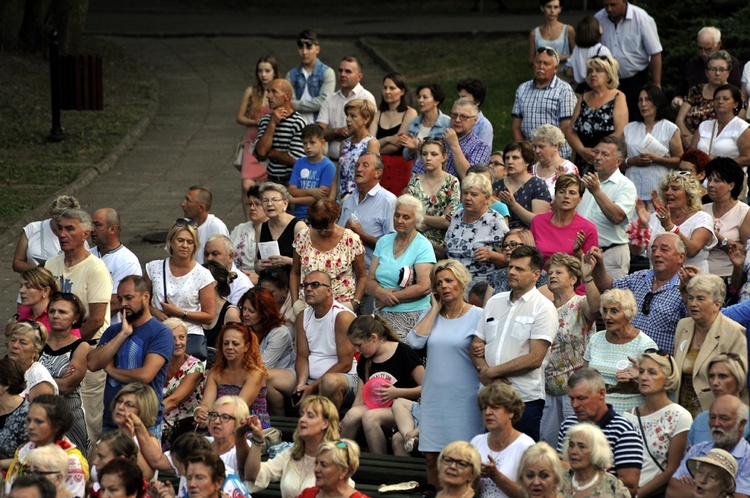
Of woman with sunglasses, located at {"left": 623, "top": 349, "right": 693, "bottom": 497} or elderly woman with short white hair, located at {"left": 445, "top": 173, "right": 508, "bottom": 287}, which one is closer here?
woman with sunglasses, located at {"left": 623, "top": 349, "right": 693, "bottom": 497}

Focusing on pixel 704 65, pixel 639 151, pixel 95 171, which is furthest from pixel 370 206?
pixel 95 171

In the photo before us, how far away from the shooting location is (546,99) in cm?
1495

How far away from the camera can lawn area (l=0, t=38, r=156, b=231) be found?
19641 mm

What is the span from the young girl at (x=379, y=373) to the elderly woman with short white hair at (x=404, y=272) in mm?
939

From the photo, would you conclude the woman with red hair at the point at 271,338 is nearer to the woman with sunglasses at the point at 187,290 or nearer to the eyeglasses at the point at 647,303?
the woman with sunglasses at the point at 187,290

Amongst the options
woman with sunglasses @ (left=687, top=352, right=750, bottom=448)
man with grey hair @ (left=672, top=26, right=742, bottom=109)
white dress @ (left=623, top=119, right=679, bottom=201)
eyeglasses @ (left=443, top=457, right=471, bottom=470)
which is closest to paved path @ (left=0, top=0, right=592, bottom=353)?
white dress @ (left=623, top=119, right=679, bottom=201)

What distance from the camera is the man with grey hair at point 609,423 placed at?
30.7 ft

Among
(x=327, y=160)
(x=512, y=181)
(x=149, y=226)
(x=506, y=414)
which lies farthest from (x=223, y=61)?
(x=506, y=414)

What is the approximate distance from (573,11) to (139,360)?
2197 centimetres

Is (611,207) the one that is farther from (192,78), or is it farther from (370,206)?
(192,78)

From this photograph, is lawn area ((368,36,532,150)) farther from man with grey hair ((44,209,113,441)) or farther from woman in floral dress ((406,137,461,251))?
man with grey hair ((44,209,113,441))

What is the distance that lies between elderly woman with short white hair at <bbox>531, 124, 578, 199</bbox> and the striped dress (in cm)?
455

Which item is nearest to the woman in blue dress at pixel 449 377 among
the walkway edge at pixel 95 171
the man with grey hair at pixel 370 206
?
the man with grey hair at pixel 370 206

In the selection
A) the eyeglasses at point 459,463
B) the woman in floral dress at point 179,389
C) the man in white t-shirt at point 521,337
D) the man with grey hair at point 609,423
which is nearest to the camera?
the eyeglasses at point 459,463
